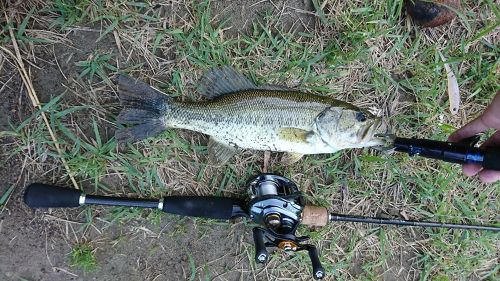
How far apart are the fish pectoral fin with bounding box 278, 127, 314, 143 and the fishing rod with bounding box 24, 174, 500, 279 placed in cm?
35

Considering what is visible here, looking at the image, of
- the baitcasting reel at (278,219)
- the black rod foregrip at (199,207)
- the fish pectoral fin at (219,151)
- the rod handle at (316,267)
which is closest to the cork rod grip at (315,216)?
the baitcasting reel at (278,219)

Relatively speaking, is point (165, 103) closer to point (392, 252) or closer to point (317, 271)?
point (317, 271)

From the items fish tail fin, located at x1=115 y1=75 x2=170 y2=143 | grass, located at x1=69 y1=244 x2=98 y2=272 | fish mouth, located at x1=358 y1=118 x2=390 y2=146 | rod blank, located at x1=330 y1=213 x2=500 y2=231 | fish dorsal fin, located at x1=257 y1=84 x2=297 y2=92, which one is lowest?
grass, located at x1=69 y1=244 x2=98 y2=272

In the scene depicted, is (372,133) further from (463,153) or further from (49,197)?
(49,197)

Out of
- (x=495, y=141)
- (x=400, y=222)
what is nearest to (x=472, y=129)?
(x=495, y=141)

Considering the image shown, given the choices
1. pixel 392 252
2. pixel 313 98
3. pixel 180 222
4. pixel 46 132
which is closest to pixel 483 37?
pixel 313 98

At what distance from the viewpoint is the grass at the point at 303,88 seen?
3.44m

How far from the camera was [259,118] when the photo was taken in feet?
11.0

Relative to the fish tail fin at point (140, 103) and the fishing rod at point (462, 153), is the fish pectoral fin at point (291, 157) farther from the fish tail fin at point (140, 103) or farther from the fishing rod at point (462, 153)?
the fish tail fin at point (140, 103)

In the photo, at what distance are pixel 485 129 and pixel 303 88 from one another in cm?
138

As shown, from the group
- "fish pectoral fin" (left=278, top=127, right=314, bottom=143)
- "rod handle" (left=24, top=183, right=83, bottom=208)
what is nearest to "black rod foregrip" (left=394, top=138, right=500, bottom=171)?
"fish pectoral fin" (left=278, top=127, right=314, bottom=143)

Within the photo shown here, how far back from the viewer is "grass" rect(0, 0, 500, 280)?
3.44 metres

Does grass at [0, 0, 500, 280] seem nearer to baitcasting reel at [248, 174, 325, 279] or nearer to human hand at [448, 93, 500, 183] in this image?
baitcasting reel at [248, 174, 325, 279]

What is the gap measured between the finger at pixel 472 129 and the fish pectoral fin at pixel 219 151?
65.3 inches
